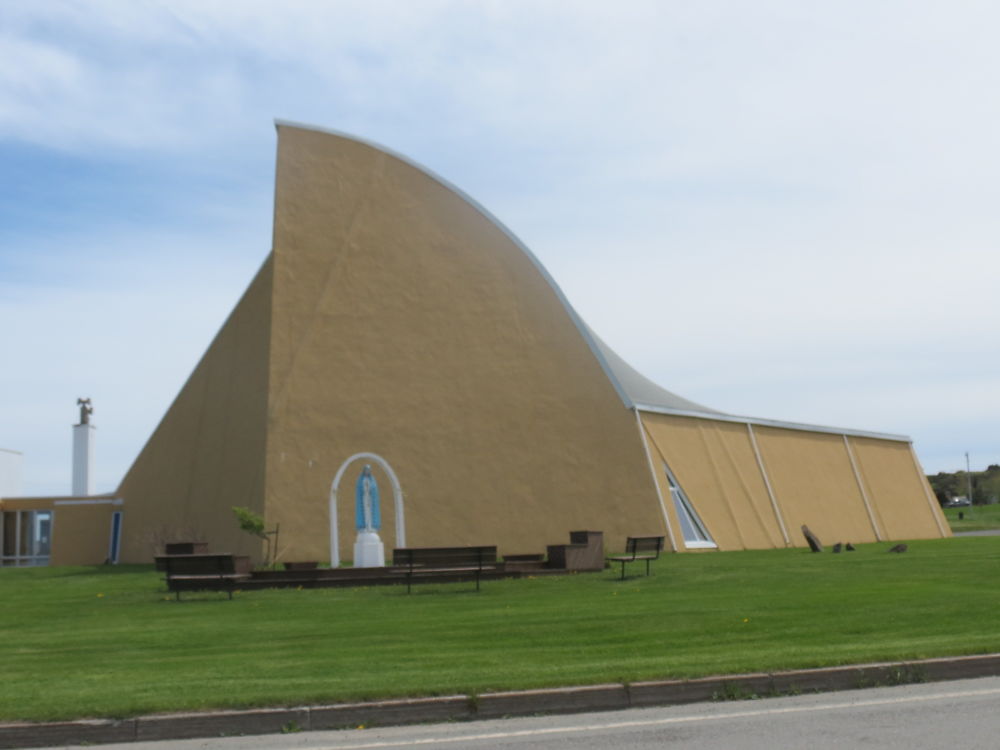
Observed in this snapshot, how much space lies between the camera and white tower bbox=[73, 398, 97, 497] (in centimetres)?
4309

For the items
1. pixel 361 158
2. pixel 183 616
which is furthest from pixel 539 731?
pixel 361 158

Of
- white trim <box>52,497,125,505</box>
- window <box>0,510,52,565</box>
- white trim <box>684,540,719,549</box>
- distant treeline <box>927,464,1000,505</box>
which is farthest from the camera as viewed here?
distant treeline <box>927,464,1000,505</box>

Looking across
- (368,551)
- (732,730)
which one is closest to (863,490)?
(368,551)

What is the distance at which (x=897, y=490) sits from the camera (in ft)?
119

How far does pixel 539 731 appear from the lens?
722 cm

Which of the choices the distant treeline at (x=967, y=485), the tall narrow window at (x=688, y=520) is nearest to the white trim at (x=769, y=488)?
the tall narrow window at (x=688, y=520)

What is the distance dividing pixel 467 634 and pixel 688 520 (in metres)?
18.4

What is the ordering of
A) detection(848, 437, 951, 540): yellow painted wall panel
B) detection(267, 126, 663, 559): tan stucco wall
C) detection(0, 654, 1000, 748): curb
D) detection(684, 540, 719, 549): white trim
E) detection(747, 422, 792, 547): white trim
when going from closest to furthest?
1. detection(0, 654, 1000, 748): curb
2. detection(267, 126, 663, 559): tan stucco wall
3. detection(684, 540, 719, 549): white trim
4. detection(747, 422, 792, 547): white trim
5. detection(848, 437, 951, 540): yellow painted wall panel

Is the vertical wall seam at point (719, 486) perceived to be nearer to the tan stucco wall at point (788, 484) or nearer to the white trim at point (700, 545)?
the tan stucco wall at point (788, 484)

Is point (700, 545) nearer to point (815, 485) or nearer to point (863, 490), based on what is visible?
point (815, 485)

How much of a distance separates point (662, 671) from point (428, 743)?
228 centimetres

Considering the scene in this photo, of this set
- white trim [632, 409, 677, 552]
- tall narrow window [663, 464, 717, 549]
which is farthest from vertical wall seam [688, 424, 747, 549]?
white trim [632, 409, 677, 552]

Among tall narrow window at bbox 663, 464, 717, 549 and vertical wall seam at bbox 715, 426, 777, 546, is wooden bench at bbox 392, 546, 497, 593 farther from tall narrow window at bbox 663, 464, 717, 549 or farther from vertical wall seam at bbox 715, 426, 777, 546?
vertical wall seam at bbox 715, 426, 777, 546

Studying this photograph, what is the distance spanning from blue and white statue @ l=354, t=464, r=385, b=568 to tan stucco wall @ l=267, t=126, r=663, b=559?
16.6 ft
